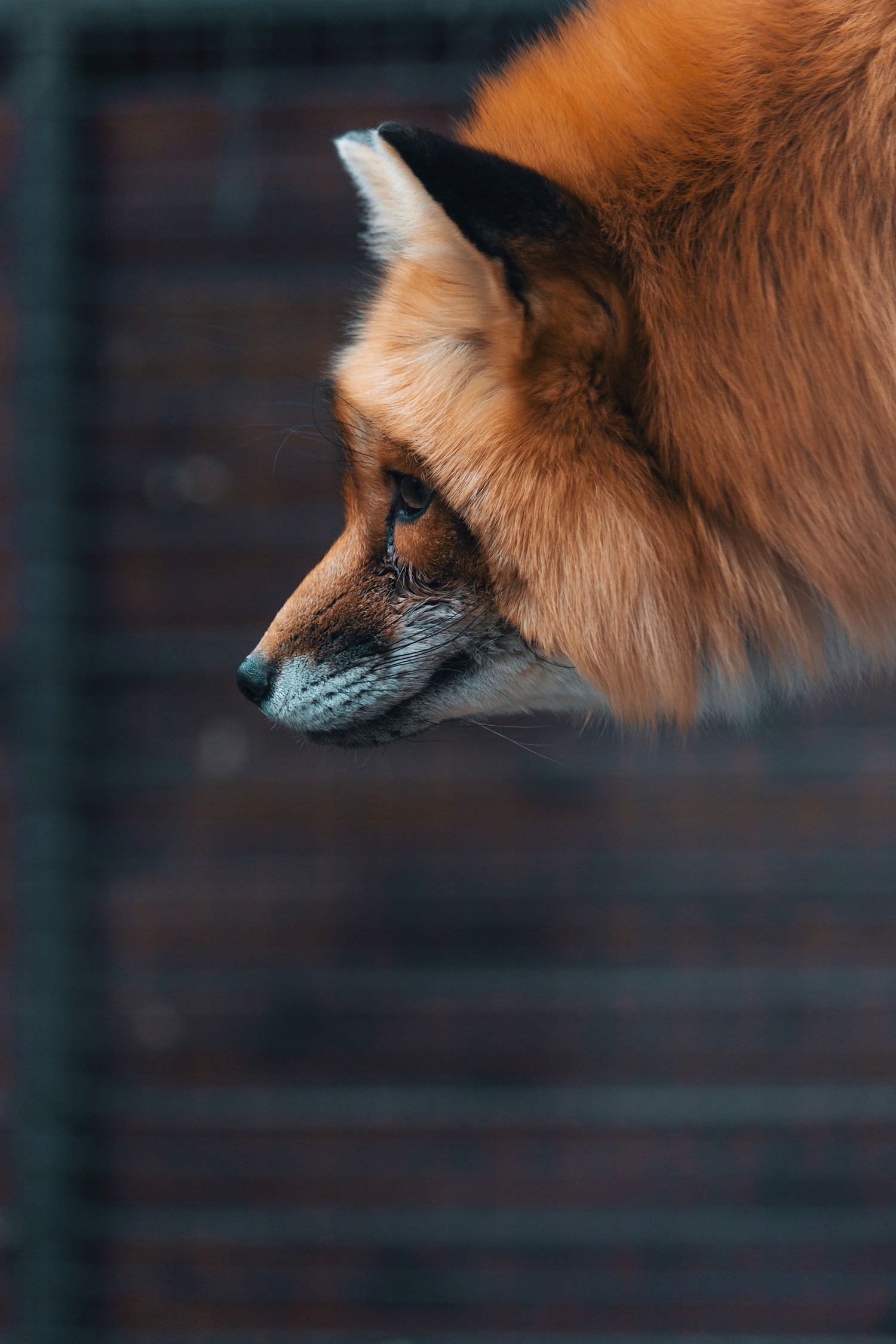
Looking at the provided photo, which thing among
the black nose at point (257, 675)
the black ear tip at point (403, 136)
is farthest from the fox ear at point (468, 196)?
the black nose at point (257, 675)

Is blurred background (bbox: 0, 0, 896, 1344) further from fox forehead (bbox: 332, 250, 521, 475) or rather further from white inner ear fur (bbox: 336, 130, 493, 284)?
fox forehead (bbox: 332, 250, 521, 475)

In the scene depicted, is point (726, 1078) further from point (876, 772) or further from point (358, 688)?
point (358, 688)

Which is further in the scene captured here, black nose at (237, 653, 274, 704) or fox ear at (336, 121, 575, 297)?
black nose at (237, 653, 274, 704)

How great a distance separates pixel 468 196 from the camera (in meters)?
0.63

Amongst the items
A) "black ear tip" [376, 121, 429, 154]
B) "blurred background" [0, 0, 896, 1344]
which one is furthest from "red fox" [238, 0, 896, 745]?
"blurred background" [0, 0, 896, 1344]

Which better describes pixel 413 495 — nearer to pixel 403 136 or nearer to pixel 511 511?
pixel 511 511

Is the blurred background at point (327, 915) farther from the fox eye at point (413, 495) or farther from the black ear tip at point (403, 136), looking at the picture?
the black ear tip at point (403, 136)

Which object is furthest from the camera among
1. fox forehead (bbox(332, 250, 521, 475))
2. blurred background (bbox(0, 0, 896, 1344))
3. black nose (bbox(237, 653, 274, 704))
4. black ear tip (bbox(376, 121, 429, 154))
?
blurred background (bbox(0, 0, 896, 1344))

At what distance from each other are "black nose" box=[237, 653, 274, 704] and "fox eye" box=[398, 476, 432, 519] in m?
0.17

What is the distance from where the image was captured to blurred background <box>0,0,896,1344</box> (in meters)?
2.11

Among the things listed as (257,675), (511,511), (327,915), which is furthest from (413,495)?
(327,915)

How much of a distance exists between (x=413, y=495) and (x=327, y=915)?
5.32 feet

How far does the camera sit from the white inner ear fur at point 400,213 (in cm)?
64

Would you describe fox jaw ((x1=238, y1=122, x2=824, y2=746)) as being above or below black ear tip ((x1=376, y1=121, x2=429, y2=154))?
below
